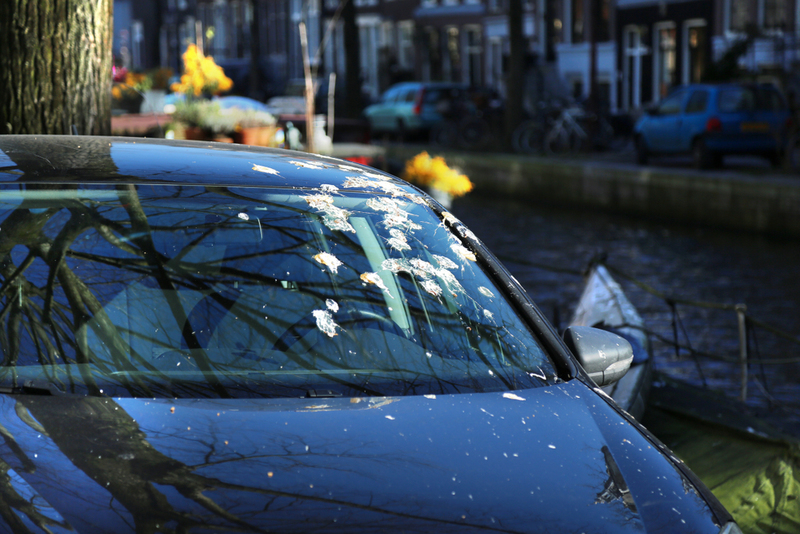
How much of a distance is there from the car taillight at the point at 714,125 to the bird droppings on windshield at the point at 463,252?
45.6ft

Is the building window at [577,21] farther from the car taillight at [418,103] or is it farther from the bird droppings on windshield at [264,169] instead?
the bird droppings on windshield at [264,169]

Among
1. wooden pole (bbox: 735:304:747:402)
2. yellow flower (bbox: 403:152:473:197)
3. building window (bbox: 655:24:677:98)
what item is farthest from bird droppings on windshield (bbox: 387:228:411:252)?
building window (bbox: 655:24:677:98)

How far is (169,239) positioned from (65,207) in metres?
0.25

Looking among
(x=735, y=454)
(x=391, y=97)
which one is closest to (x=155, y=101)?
(x=735, y=454)

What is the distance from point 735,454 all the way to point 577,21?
99.6 ft

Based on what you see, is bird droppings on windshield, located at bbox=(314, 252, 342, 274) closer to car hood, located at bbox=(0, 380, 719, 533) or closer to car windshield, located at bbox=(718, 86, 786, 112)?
car hood, located at bbox=(0, 380, 719, 533)

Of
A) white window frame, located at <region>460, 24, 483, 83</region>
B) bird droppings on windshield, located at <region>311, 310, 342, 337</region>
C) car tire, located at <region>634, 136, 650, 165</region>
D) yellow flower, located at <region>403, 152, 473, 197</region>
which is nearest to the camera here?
bird droppings on windshield, located at <region>311, 310, 342, 337</region>

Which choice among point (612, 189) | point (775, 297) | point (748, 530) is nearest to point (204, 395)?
point (748, 530)

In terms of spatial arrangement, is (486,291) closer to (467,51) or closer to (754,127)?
(754,127)

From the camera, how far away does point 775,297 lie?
9922 mm

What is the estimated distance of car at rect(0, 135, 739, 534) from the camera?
1.84 metres

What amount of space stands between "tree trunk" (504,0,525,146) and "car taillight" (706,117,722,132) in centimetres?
529

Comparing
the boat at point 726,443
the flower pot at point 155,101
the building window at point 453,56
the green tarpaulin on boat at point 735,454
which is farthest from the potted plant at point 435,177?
the building window at point 453,56

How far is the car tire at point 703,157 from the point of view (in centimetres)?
1582
